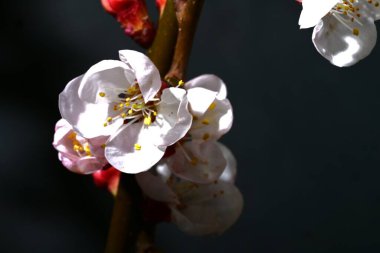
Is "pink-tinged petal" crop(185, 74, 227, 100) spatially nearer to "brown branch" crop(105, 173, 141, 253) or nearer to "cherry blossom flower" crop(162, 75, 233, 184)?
"cherry blossom flower" crop(162, 75, 233, 184)

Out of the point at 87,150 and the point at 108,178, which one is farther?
the point at 108,178

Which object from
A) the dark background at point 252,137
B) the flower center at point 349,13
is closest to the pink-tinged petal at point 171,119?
the flower center at point 349,13

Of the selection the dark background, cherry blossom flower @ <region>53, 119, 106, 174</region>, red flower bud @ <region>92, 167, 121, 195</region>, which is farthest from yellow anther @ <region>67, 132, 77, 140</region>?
the dark background

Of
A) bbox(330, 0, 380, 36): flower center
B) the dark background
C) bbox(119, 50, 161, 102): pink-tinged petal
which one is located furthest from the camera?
the dark background

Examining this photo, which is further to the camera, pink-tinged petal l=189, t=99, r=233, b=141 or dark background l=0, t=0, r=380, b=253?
dark background l=0, t=0, r=380, b=253

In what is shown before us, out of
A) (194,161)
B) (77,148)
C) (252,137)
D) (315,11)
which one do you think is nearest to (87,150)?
(77,148)

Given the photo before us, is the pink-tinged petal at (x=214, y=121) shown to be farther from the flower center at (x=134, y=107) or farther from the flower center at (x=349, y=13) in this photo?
the flower center at (x=349, y=13)

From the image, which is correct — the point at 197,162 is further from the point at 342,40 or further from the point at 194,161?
the point at 342,40
